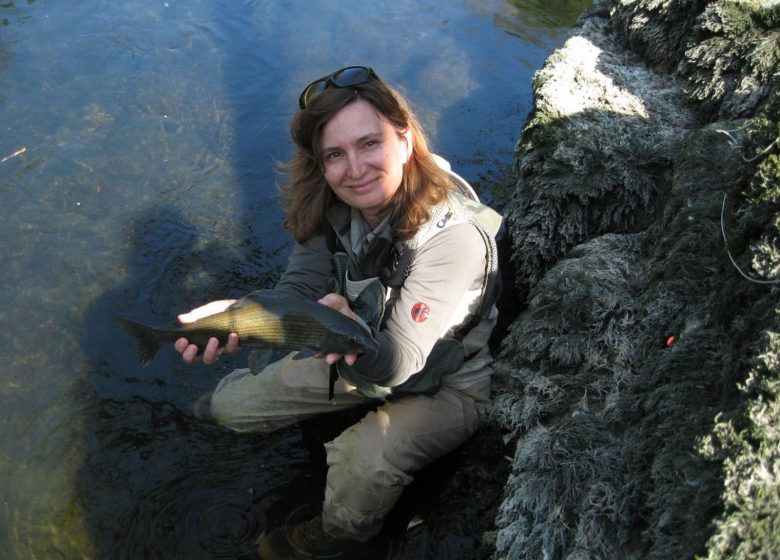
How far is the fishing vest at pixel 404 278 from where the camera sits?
4.02 meters

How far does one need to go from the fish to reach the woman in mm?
83

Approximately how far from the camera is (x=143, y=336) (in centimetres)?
446

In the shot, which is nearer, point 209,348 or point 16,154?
point 209,348

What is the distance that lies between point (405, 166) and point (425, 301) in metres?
0.94

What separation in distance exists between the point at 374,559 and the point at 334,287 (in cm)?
183

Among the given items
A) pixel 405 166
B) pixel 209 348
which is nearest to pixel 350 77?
pixel 405 166

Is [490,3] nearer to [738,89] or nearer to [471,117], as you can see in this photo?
[471,117]

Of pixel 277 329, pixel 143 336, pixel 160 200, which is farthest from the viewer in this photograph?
pixel 160 200

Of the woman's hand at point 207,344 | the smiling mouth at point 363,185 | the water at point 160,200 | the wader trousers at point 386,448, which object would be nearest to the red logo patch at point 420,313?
the wader trousers at point 386,448

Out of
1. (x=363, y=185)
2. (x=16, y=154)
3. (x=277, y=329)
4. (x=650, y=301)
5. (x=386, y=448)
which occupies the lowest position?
(x=16, y=154)

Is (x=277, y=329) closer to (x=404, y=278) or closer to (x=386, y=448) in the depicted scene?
(x=404, y=278)

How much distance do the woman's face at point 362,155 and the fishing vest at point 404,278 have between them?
36cm

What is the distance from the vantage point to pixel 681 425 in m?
2.89

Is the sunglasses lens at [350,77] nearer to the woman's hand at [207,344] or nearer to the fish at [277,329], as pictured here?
the fish at [277,329]
